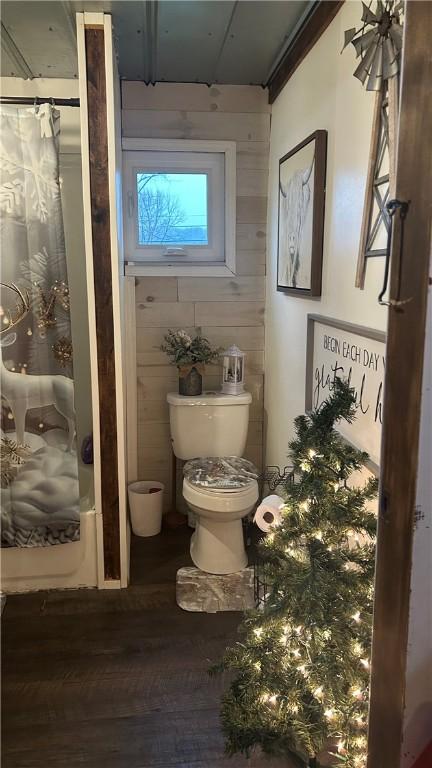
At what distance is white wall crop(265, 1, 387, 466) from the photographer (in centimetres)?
168

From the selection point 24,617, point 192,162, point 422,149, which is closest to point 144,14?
point 192,162

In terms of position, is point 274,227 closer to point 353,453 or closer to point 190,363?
point 190,363

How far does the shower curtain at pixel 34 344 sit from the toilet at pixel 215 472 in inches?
21.5

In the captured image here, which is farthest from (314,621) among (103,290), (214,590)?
(103,290)

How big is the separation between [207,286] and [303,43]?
1.19 meters

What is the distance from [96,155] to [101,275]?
0.44 meters

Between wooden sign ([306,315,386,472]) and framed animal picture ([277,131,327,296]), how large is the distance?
0.20m

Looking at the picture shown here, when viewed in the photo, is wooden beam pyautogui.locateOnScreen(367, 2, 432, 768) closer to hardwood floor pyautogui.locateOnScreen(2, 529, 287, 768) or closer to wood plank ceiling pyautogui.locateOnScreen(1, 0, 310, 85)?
hardwood floor pyautogui.locateOnScreen(2, 529, 287, 768)

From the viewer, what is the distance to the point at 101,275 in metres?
2.27

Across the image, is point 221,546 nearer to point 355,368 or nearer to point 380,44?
point 355,368

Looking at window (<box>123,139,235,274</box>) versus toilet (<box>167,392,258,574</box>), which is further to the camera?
→ window (<box>123,139,235,274</box>)

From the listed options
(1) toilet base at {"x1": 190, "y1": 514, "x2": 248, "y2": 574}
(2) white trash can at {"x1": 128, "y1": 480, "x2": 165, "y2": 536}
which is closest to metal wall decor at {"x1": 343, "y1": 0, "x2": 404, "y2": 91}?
(1) toilet base at {"x1": 190, "y1": 514, "x2": 248, "y2": 574}

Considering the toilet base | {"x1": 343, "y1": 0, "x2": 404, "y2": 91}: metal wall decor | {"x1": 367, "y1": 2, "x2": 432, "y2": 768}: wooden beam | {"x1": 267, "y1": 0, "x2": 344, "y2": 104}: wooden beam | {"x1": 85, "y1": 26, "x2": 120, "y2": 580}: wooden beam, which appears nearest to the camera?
{"x1": 367, "y1": 2, "x2": 432, "y2": 768}: wooden beam

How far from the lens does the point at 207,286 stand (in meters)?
3.03
